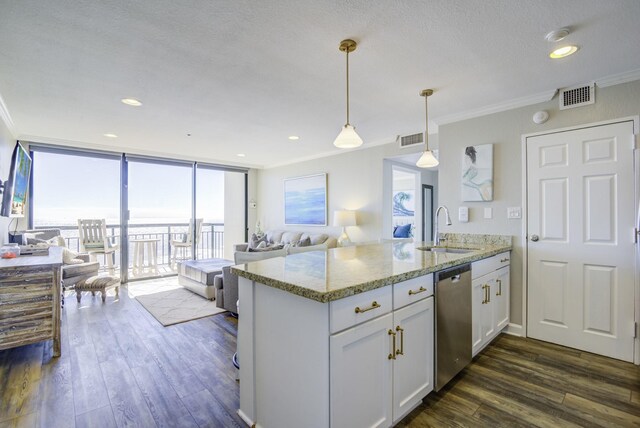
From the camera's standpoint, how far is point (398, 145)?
Result: 15.1 feet

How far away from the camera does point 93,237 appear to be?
5.30 metres

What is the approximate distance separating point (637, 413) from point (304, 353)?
86.6 inches

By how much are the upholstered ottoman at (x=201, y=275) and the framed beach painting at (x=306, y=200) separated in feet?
6.56

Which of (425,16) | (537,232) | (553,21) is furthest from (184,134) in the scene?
(537,232)

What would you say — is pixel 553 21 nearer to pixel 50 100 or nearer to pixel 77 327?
pixel 50 100

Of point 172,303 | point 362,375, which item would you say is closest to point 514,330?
point 362,375

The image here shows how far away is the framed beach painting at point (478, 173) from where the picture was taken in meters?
3.21

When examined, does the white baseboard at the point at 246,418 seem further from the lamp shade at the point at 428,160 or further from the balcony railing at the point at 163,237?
the balcony railing at the point at 163,237

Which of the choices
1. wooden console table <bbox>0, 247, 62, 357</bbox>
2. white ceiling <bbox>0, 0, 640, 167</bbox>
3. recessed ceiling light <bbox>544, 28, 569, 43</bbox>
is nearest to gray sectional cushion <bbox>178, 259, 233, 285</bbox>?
wooden console table <bbox>0, 247, 62, 357</bbox>

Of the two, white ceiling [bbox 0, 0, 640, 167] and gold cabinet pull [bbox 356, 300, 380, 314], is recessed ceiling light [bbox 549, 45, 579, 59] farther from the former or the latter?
gold cabinet pull [bbox 356, 300, 380, 314]

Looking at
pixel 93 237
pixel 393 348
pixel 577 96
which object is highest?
pixel 577 96

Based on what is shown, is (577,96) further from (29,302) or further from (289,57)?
(29,302)

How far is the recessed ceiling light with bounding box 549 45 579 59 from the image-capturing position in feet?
6.79

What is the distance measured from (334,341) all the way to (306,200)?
501cm
